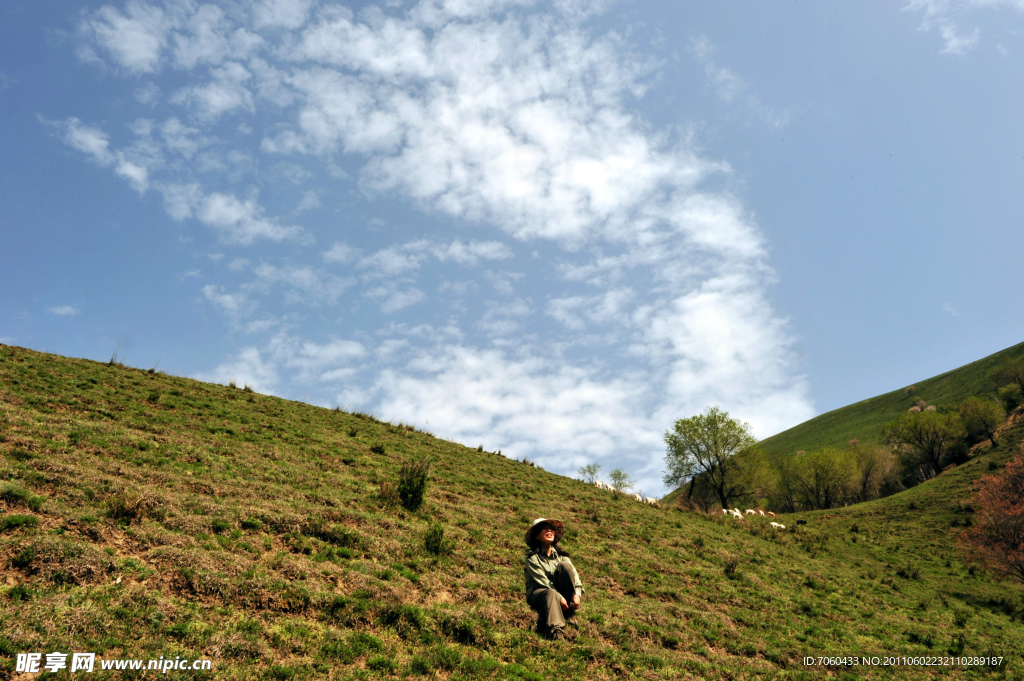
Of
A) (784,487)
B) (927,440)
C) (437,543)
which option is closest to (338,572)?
(437,543)

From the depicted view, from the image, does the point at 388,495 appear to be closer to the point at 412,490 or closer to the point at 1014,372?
the point at 412,490

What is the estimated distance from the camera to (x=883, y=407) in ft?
443

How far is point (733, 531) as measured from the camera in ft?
107

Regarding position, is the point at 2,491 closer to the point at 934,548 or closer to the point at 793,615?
the point at 793,615

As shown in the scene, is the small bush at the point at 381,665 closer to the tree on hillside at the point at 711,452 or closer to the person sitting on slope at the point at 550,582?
the person sitting on slope at the point at 550,582

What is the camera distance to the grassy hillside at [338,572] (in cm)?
815

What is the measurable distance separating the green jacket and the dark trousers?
82 millimetres

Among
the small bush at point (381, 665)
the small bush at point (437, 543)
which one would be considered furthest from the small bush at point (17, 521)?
the small bush at point (437, 543)

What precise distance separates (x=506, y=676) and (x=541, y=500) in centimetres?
1839

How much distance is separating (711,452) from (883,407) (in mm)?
102297

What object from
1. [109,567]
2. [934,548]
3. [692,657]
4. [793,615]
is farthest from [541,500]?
[934,548]

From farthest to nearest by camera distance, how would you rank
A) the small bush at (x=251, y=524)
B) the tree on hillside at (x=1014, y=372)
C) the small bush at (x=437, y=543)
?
the tree on hillside at (x=1014, y=372) → the small bush at (x=437, y=543) → the small bush at (x=251, y=524)

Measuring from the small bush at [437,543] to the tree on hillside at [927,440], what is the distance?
9712cm

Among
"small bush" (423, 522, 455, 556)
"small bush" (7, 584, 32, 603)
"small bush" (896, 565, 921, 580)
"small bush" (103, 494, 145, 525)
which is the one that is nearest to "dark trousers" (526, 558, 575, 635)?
"small bush" (423, 522, 455, 556)
